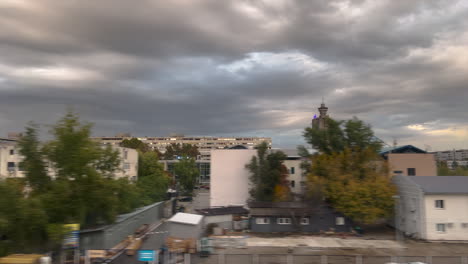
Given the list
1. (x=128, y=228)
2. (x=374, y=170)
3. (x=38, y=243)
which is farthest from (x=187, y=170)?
(x=38, y=243)

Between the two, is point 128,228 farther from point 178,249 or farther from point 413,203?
point 413,203

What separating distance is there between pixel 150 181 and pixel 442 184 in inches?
1478

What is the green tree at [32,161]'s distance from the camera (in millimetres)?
24484

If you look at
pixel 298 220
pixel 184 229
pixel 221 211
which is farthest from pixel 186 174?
pixel 184 229

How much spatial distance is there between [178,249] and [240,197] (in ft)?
82.7

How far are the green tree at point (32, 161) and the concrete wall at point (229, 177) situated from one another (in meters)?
26.6

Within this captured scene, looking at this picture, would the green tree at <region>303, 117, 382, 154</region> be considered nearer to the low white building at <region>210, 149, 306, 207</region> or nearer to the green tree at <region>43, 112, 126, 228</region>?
the low white building at <region>210, 149, 306, 207</region>

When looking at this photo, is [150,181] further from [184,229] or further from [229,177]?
[184,229]

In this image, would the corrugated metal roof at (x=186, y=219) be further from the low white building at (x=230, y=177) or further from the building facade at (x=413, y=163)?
the building facade at (x=413, y=163)

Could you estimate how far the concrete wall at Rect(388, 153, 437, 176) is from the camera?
4688cm

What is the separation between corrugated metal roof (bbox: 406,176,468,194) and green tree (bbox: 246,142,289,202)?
54.9 feet

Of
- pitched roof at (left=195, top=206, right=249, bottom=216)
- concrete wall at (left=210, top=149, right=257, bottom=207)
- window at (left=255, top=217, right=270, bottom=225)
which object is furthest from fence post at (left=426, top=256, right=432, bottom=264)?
concrete wall at (left=210, top=149, right=257, bottom=207)

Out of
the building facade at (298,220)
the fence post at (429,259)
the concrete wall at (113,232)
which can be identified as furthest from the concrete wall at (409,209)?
the concrete wall at (113,232)

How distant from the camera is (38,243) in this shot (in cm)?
2164
